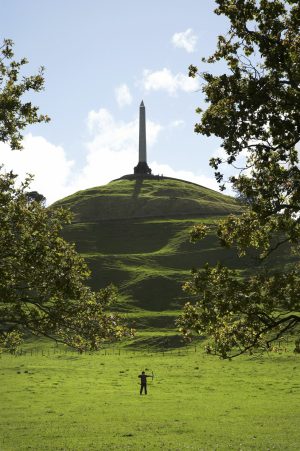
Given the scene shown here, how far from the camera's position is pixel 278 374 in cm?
6650

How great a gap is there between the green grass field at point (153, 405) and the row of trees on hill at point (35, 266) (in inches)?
348

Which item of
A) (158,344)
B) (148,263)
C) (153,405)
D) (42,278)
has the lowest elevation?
(153,405)

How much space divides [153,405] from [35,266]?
26606mm

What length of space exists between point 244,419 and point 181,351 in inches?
2107

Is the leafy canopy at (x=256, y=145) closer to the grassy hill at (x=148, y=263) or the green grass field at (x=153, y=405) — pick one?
the green grass field at (x=153, y=405)

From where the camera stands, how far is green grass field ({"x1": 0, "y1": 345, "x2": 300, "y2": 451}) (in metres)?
32.2

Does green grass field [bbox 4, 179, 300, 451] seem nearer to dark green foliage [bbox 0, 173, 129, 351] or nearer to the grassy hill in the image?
the grassy hill

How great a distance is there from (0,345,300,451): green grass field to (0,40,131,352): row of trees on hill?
883cm

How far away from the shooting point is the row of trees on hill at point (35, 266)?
22.7m

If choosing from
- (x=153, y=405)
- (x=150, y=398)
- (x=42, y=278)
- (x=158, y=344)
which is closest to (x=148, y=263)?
(x=158, y=344)

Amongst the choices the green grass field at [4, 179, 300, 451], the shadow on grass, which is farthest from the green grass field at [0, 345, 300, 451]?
the shadow on grass

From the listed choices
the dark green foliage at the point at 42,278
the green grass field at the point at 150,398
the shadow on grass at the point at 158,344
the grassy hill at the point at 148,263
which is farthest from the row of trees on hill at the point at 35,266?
the grassy hill at the point at 148,263

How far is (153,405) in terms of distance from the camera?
45781 mm

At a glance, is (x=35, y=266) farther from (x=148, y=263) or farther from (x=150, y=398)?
(x=148, y=263)
